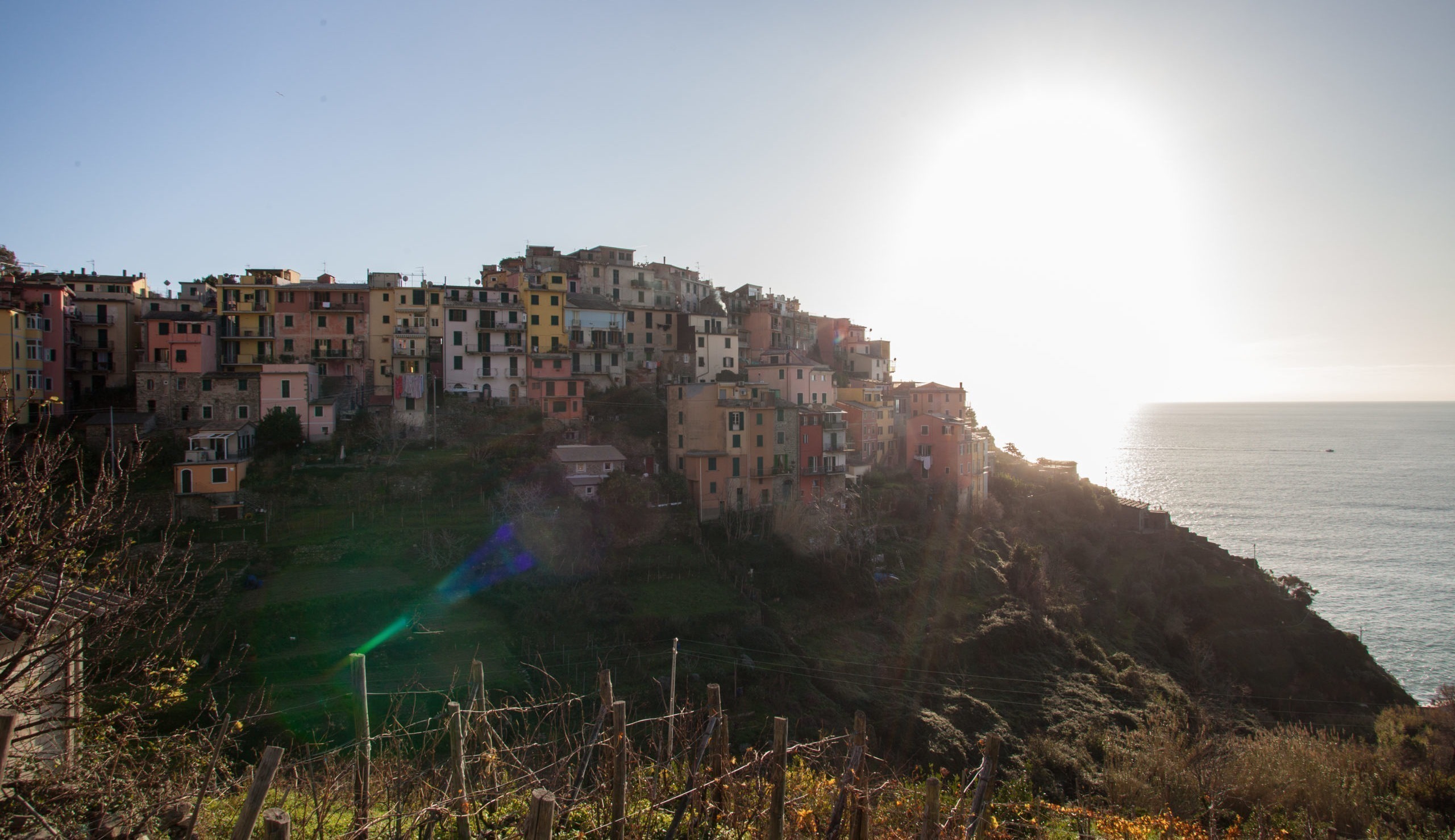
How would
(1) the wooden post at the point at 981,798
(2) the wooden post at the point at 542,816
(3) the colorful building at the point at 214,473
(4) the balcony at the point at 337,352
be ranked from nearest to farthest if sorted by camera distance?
1. (2) the wooden post at the point at 542,816
2. (1) the wooden post at the point at 981,798
3. (3) the colorful building at the point at 214,473
4. (4) the balcony at the point at 337,352

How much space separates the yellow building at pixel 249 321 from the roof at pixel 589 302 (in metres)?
15.3

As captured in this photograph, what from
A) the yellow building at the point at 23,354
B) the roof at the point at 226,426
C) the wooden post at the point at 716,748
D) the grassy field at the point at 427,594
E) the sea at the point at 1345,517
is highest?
the yellow building at the point at 23,354

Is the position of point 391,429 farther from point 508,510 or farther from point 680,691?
point 680,691

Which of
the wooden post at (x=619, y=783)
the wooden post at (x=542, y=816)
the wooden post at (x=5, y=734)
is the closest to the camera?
the wooden post at (x=5, y=734)

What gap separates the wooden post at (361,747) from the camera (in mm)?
7277

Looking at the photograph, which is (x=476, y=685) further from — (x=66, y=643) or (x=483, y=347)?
(x=483, y=347)

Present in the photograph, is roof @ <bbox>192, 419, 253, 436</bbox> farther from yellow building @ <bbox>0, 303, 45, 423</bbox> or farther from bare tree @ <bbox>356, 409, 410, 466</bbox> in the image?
yellow building @ <bbox>0, 303, 45, 423</bbox>

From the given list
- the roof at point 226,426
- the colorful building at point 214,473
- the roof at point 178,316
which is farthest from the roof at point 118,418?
the roof at point 178,316

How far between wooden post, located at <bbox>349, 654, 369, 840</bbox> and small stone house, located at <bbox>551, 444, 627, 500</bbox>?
85.9ft

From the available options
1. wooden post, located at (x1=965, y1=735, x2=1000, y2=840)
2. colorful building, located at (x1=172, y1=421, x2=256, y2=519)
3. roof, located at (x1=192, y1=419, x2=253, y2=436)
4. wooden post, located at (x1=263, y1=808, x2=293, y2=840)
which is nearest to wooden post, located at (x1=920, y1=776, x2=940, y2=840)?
wooden post, located at (x1=965, y1=735, x2=1000, y2=840)

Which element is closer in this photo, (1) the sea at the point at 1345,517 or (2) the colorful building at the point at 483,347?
(2) the colorful building at the point at 483,347

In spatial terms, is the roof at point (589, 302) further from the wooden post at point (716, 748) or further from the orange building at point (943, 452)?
the wooden post at point (716, 748)

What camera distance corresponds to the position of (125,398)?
38.1 m

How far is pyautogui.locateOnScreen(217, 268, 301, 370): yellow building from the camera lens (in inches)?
1614
